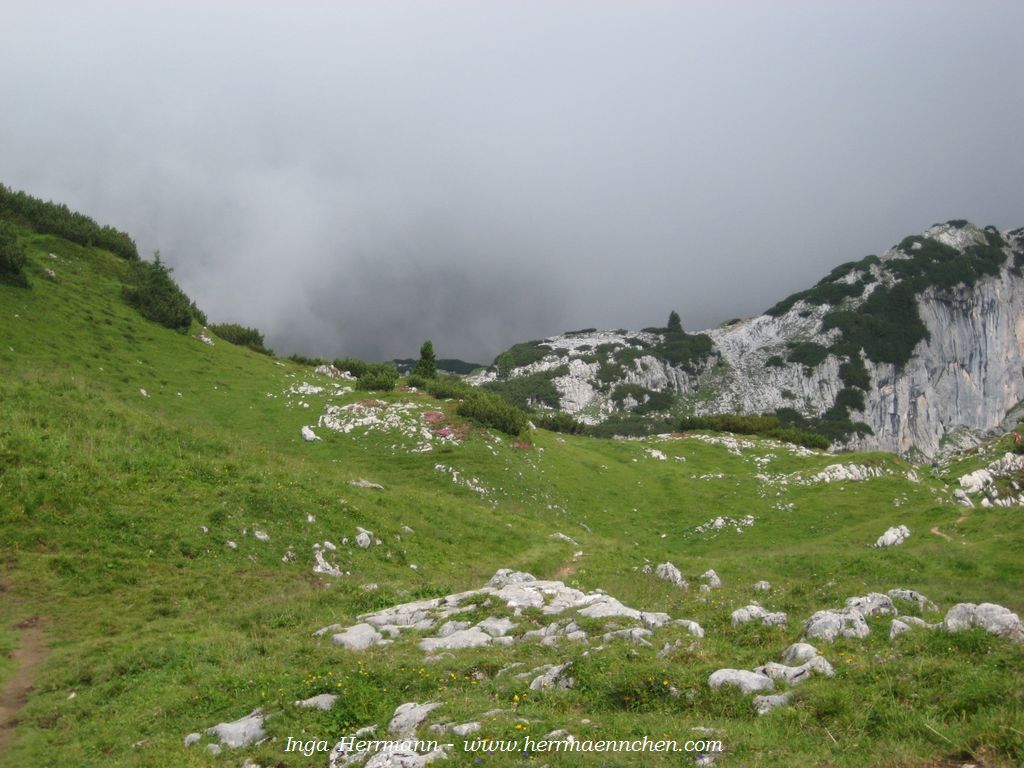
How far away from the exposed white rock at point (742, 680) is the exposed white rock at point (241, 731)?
787 cm

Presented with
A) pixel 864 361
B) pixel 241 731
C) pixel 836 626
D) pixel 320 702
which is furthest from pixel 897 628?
pixel 864 361

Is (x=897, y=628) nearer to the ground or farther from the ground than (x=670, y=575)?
farther from the ground

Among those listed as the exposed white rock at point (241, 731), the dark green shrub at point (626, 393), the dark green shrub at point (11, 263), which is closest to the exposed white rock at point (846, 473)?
the exposed white rock at point (241, 731)

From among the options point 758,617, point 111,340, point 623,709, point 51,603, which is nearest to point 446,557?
point 51,603

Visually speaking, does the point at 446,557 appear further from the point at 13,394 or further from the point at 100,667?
the point at 13,394

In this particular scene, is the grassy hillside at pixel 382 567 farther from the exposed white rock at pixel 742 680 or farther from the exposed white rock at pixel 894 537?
the exposed white rock at pixel 894 537

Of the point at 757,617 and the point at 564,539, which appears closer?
the point at 757,617

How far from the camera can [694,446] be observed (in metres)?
60.2

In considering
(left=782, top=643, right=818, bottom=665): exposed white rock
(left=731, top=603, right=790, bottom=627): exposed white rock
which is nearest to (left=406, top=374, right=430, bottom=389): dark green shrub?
(left=731, top=603, right=790, bottom=627): exposed white rock

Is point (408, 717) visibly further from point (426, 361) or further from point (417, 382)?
point (426, 361)

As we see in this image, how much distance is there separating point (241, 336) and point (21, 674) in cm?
5706

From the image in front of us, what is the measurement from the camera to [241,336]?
66938 mm

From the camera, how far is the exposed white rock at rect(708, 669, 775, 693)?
31.2ft

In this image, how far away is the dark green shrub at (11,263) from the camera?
4403cm
